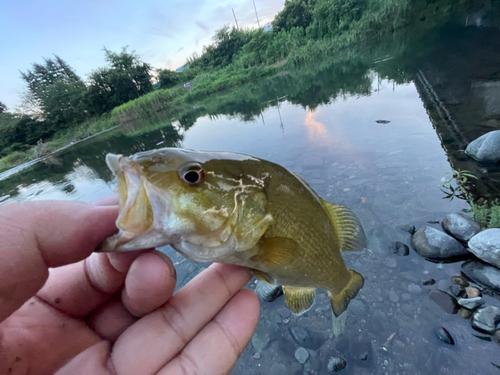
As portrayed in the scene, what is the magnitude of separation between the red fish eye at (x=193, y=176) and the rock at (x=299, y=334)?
2139 millimetres

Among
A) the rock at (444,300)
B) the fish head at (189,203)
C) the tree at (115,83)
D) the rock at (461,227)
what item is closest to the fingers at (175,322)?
the fish head at (189,203)

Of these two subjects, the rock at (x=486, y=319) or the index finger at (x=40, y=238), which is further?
the rock at (x=486, y=319)

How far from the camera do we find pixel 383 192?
409cm

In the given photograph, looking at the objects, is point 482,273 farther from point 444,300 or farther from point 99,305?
point 99,305

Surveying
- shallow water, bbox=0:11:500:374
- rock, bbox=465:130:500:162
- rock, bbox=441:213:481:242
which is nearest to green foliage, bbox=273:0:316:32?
shallow water, bbox=0:11:500:374

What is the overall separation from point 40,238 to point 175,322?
0.97m

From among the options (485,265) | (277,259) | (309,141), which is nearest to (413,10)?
(309,141)

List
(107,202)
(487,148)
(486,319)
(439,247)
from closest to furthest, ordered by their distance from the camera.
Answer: (107,202)
(486,319)
(439,247)
(487,148)

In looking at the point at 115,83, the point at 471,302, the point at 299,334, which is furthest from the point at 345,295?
the point at 115,83

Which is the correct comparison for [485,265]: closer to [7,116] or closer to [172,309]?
[172,309]

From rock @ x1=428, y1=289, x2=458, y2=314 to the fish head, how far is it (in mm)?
2273

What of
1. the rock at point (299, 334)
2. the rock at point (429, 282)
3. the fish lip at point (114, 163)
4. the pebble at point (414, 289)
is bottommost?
the rock at point (429, 282)

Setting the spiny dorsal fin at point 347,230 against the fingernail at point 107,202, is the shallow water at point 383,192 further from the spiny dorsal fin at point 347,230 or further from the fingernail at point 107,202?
the fingernail at point 107,202

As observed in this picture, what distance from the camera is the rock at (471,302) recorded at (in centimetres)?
232
